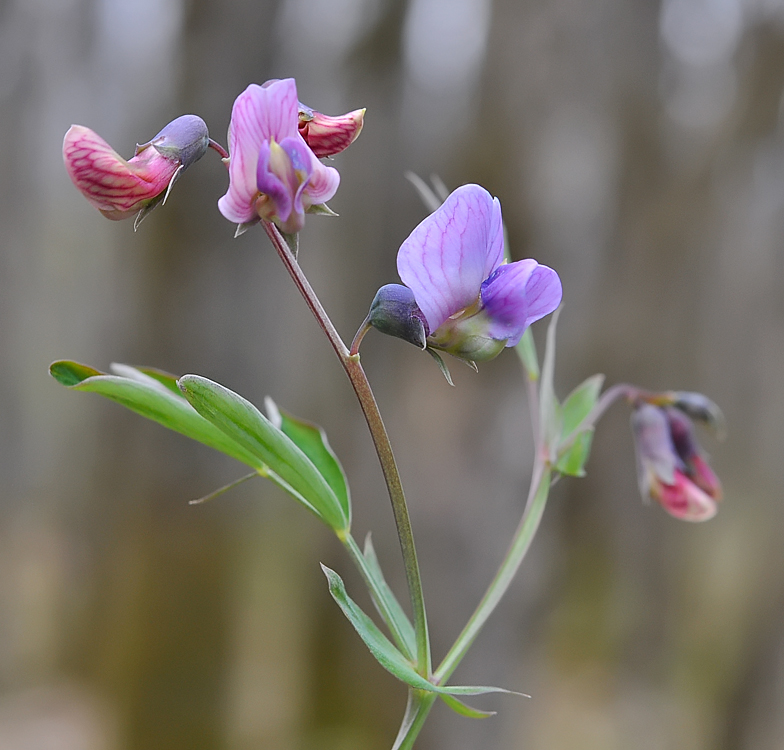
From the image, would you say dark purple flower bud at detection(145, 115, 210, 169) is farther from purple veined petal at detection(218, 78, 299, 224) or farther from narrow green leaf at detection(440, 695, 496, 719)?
narrow green leaf at detection(440, 695, 496, 719)

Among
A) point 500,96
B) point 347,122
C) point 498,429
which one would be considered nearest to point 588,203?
point 500,96

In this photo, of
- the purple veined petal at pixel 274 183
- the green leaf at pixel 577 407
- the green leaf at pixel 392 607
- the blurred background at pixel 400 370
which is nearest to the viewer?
the purple veined petal at pixel 274 183

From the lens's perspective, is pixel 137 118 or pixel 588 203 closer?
pixel 588 203

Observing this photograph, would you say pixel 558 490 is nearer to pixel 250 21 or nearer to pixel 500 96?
pixel 500 96

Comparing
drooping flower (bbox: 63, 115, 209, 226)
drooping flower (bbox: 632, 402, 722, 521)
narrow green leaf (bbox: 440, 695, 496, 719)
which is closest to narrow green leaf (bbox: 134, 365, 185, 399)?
drooping flower (bbox: 63, 115, 209, 226)

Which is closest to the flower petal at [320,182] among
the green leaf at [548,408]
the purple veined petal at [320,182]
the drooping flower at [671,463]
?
the purple veined petal at [320,182]

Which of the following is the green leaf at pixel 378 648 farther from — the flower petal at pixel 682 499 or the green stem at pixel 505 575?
the flower petal at pixel 682 499

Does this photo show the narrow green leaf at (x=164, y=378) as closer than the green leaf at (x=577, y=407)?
Yes

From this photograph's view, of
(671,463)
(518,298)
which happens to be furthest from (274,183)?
(671,463)
